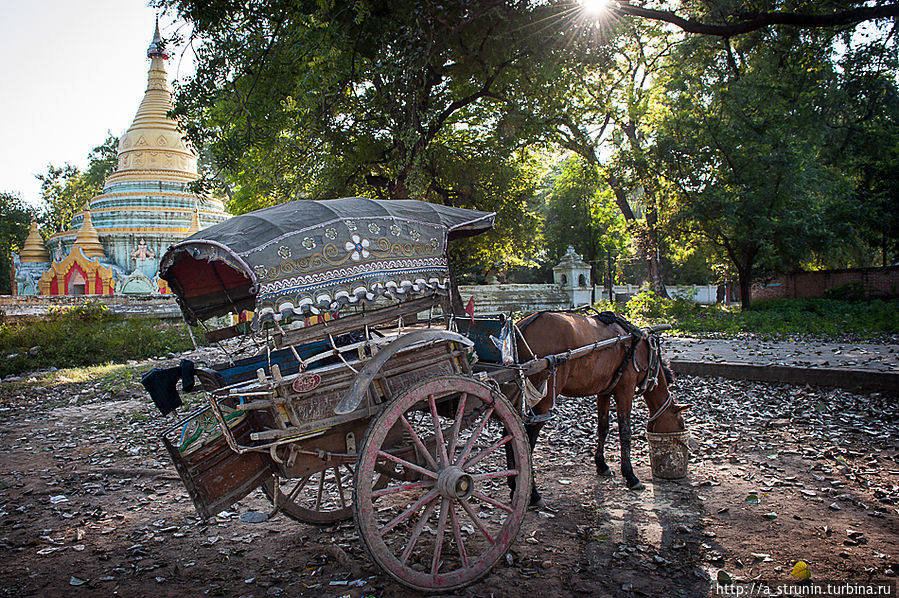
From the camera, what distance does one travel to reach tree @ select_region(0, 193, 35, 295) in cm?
4406

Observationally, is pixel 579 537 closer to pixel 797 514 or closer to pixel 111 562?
pixel 797 514

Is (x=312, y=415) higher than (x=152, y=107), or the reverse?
(x=152, y=107)

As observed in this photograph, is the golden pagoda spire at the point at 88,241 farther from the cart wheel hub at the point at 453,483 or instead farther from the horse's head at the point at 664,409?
the cart wheel hub at the point at 453,483

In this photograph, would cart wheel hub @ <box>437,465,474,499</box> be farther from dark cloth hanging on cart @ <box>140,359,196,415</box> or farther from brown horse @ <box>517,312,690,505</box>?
dark cloth hanging on cart @ <box>140,359,196,415</box>

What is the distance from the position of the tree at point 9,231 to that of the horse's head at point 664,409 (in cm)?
5154

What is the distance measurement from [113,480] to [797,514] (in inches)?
286

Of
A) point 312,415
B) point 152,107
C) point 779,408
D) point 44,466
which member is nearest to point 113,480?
point 44,466

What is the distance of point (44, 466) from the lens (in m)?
7.33

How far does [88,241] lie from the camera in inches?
1476

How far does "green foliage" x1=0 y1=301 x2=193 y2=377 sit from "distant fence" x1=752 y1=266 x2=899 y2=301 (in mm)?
28023

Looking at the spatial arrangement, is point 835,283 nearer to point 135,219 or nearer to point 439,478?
point 439,478

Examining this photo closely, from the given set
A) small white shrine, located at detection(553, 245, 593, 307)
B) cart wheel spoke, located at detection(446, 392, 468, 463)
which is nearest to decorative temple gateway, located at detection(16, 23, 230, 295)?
small white shrine, located at detection(553, 245, 593, 307)

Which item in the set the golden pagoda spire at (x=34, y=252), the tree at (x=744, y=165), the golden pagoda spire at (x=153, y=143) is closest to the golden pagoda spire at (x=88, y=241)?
the golden pagoda spire at (x=34, y=252)

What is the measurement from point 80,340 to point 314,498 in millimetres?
14995
